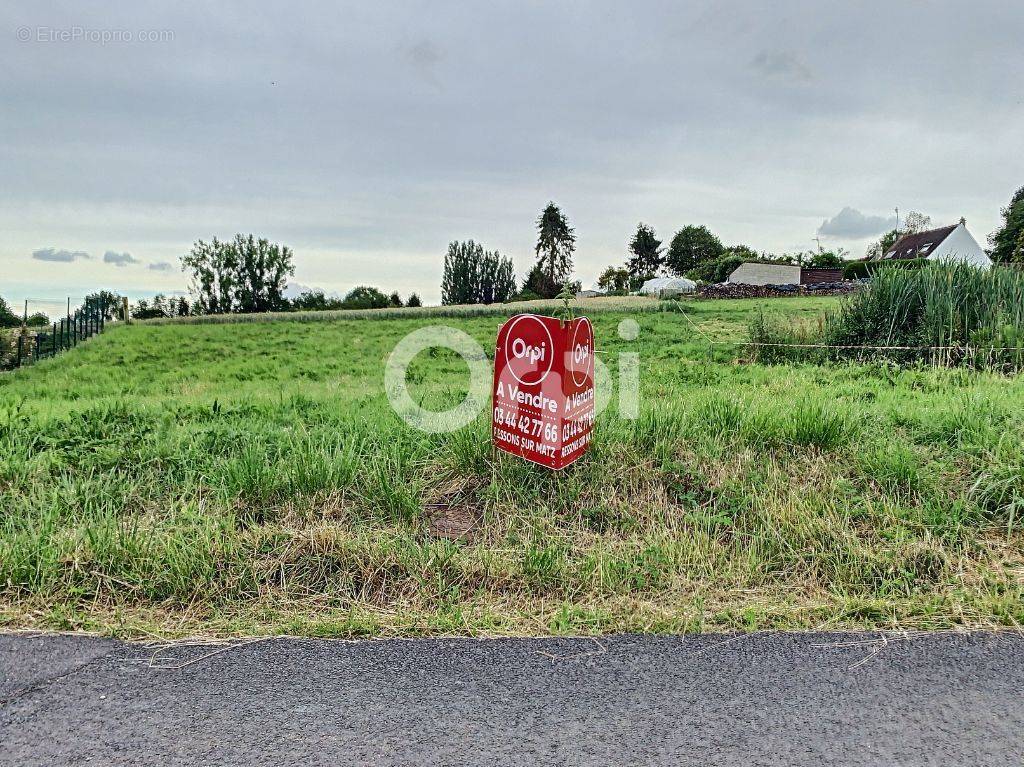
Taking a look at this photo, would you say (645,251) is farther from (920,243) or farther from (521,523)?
(521,523)

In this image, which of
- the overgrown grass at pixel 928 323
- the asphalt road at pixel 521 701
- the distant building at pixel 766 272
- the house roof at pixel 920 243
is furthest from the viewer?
the distant building at pixel 766 272

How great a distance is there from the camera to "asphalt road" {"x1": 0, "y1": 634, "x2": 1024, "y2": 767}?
1.98m

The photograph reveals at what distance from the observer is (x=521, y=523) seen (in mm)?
3549

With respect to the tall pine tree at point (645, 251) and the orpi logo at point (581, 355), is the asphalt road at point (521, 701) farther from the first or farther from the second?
the tall pine tree at point (645, 251)

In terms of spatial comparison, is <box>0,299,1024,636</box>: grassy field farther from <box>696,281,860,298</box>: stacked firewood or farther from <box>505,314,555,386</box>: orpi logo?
<box>696,281,860,298</box>: stacked firewood

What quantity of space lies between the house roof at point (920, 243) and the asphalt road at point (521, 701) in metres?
51.3

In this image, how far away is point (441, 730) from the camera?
206 cm

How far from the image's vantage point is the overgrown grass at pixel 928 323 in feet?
26.9

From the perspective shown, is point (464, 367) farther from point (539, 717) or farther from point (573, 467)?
point (539, 717)

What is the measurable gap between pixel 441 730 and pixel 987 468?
3827mm

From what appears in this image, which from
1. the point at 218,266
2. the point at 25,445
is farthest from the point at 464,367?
the point at 218,266

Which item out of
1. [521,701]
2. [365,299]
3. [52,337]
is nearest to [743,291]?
[365,299]

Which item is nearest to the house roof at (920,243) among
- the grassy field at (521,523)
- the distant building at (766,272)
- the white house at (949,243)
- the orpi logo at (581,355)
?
the white house at (949,243)

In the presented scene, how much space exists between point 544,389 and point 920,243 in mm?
56161
